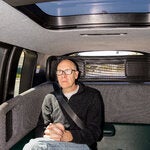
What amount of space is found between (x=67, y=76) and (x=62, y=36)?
0.48 meters

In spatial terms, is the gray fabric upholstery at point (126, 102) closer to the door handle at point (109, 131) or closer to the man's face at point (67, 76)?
the door handle at point (109, 131)

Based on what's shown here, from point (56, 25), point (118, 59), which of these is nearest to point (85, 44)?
point (118, 59)

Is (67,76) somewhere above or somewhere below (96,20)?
below

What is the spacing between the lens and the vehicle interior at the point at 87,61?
227 centimetres

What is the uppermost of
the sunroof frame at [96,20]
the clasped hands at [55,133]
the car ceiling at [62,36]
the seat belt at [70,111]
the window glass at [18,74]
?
the sunroof frame at [96,20]

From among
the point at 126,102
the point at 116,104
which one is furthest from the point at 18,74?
the point at 126,102

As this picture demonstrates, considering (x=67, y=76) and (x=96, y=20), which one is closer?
(x=96, y=20)

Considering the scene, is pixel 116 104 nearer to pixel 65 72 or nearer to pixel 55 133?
pixel 65 72

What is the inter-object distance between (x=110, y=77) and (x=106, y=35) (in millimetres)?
936

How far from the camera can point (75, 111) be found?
9.61ft

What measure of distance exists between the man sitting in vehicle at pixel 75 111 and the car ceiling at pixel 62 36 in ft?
1.11

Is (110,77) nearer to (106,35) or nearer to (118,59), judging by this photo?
(118,59)

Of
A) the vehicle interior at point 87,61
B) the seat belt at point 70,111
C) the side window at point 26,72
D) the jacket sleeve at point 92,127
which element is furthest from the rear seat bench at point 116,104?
the jacket sleeve at point 92,127

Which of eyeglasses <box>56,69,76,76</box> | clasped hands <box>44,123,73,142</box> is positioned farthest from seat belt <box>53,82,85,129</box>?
clasped hands <box>44,123,73,142</box>
